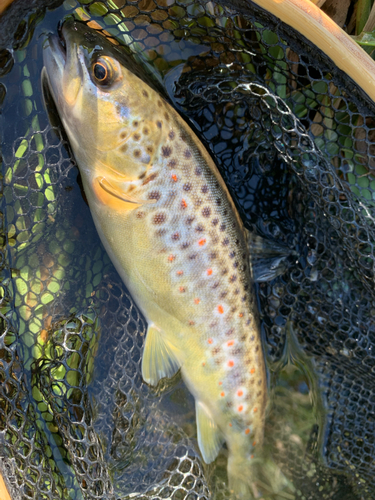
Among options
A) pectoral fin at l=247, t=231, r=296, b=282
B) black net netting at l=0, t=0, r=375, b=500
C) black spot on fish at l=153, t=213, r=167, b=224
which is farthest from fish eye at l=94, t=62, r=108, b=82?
pectoral fin at l=247, t=231, r=296, b=282

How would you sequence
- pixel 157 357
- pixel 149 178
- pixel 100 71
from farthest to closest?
pixel 157 357
pixel 149 178
pixel 100 71

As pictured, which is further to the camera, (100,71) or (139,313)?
(139,313)

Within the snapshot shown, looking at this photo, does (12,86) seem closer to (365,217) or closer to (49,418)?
(49,418)

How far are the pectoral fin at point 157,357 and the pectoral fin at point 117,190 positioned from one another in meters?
0.54

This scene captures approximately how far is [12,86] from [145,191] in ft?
2.11

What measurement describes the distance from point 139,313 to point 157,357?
210 millimetres

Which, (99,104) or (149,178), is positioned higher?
(99,104)

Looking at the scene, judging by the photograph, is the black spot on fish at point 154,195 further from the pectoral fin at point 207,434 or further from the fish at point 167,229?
the pectoral fin at point 207,434

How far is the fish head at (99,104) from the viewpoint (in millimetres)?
1350

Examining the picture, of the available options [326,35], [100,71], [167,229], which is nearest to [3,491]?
[167,229]

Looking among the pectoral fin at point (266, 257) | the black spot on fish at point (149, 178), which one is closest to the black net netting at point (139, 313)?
the pectoral fin at point (266, 257)

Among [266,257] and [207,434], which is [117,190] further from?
[207,434]

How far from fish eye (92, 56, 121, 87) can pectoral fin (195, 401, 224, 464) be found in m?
1.35

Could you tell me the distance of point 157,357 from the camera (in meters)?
1.66
